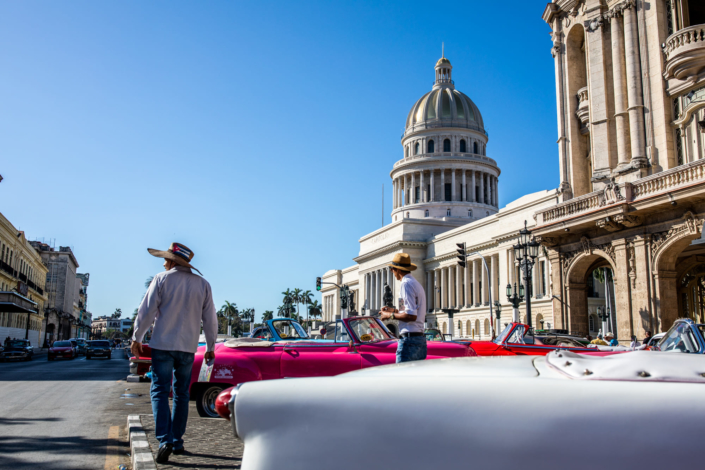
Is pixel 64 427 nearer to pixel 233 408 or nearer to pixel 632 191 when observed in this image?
pixel 233 408

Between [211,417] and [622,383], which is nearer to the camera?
[622,383]

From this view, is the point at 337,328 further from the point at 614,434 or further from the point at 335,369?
the point at 614,434

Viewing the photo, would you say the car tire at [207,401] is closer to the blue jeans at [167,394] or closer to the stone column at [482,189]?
the blue jeans at [167,394]

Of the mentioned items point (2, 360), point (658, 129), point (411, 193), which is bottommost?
point (2, 360)

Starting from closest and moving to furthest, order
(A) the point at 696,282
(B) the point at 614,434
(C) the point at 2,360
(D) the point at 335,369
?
(B) the point at 614,434 < (D) the point at 335,369 < (A) the point at 696,282 < (C) the point at 2,360

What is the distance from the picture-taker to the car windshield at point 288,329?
11039 millimetres

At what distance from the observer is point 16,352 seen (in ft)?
101

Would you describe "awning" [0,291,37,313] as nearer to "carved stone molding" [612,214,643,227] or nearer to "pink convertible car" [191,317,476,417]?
"carved stone molding" [612,214,643,227]

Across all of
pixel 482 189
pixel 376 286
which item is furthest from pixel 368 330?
pixel 482 189

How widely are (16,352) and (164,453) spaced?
31110mm

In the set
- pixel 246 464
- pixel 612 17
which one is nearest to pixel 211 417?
pixel 246 464

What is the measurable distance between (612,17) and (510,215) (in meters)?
33.7

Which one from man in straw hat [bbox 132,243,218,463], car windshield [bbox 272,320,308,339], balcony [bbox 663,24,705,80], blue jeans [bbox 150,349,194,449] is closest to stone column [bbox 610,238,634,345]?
balcony [bbox 663,24,705,80]

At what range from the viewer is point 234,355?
25.5ft
